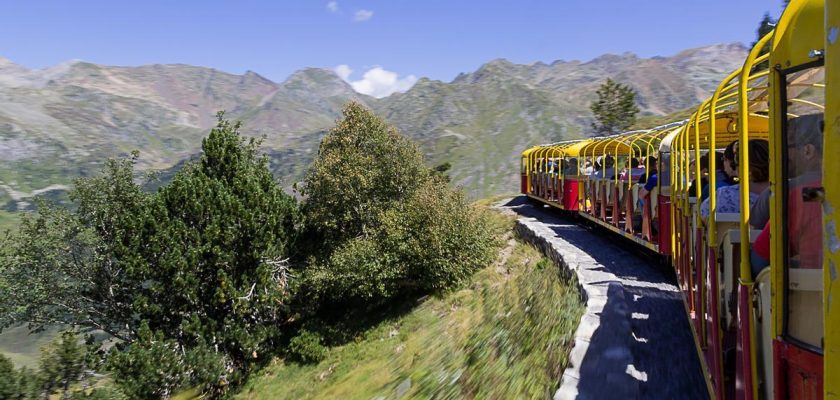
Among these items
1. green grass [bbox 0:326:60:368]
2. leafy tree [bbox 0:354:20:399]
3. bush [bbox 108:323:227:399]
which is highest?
bush [bbox 108:323:227:399]

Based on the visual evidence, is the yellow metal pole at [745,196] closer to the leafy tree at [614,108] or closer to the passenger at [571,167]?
the passenger at [571,167]

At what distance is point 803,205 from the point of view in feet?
7.80

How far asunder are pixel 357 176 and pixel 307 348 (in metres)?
10.2

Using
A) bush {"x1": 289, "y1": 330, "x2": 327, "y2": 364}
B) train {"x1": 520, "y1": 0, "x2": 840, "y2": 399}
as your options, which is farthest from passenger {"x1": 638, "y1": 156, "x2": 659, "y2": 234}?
bush {"x1": 289, "y1": 330, "x2": 327, "y2": 364}

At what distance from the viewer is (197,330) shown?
25.1 m

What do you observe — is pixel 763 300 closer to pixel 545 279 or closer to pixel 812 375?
pixel 812 375

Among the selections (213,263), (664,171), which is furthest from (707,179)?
(213,263)

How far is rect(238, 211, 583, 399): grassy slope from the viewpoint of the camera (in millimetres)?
6969

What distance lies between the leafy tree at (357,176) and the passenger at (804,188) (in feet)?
90.4

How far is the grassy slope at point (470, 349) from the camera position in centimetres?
697

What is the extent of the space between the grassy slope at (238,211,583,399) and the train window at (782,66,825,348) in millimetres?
3616

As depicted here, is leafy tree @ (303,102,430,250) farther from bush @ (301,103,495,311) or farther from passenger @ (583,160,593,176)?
passenger @ (583,160,593,176)

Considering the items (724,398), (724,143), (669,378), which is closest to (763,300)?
(724,398)

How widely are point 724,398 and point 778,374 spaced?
4.64 ft
